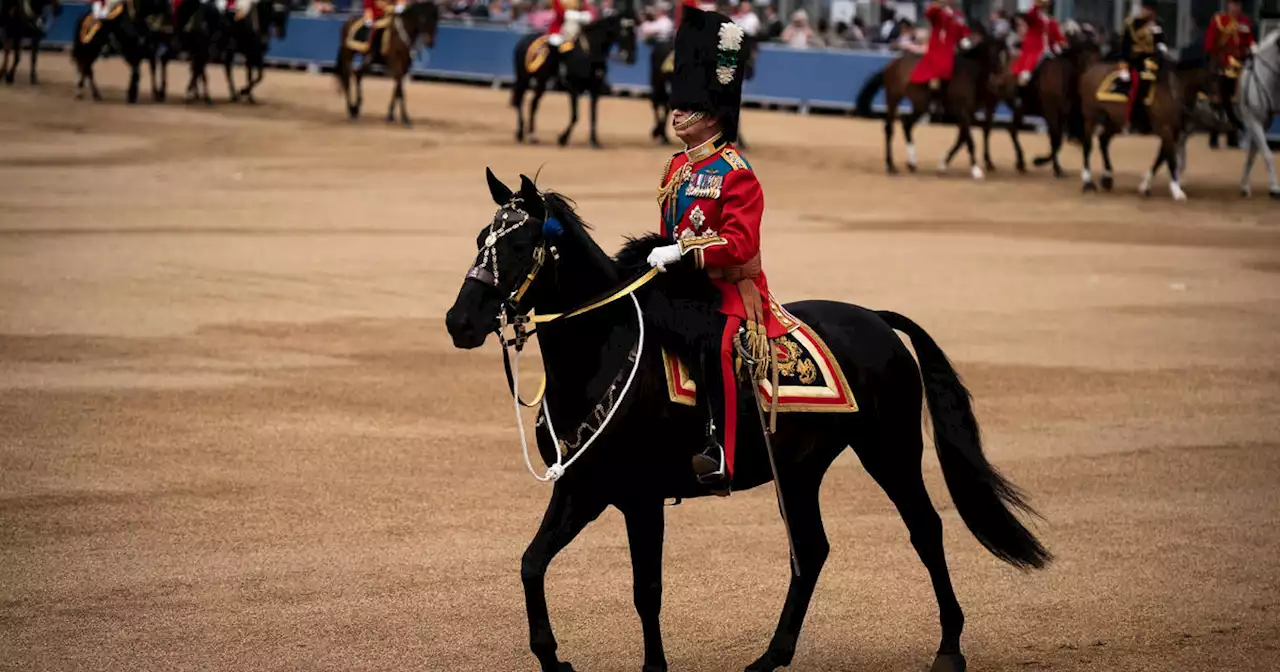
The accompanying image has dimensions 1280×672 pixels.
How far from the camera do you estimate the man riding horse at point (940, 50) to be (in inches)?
1032

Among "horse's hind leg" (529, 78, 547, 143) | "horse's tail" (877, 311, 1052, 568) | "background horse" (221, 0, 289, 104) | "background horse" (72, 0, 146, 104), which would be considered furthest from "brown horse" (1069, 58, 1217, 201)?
"horse's tail" (877, 311, 1052, 568)

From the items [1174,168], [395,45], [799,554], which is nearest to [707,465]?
A: [799,554]

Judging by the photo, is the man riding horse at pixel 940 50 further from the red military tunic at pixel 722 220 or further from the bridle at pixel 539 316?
the bridle at pixel 539 316

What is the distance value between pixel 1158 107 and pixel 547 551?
1971 cm

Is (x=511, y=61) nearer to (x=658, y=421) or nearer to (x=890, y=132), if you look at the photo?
(x=890, y=132)

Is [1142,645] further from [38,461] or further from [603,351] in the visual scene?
[38,461]

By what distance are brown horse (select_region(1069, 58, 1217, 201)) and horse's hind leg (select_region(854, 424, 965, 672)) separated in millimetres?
18460

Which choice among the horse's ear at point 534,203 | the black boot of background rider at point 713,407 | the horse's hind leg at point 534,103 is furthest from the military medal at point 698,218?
the horse's hind leg at point 534,103

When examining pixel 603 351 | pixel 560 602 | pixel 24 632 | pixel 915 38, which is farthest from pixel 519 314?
pixel 915 38

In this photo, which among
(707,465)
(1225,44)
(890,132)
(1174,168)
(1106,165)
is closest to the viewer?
(707,465)

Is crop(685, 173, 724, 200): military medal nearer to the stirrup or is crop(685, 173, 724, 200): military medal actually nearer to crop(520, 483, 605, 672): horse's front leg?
the stirrup

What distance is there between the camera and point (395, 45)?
31.5 metres

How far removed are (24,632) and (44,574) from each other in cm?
86

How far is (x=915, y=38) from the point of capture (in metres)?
33.3
